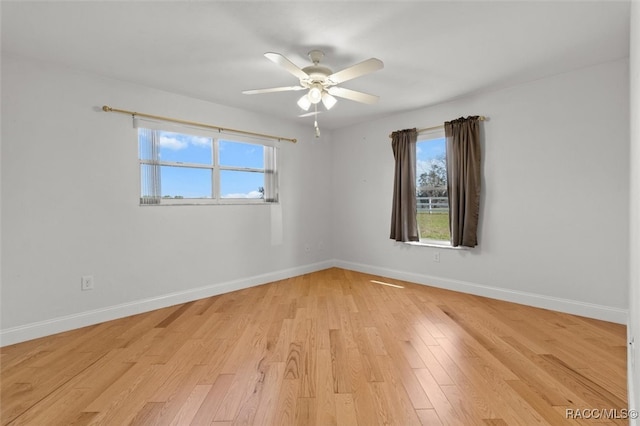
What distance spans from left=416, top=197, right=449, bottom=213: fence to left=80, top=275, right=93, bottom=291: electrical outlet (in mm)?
4011

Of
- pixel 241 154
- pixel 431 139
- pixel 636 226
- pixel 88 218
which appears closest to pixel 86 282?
pixel 88 218

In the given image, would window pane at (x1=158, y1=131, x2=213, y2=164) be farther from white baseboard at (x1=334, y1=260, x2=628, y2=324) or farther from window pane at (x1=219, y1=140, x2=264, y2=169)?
white baseboard at (x1=334, y1=260, x2=628, y2=324)

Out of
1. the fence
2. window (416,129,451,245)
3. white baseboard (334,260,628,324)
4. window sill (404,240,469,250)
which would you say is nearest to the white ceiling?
window (416,129,451,245)

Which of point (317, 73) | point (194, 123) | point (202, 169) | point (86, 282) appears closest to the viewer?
point (317, 73)

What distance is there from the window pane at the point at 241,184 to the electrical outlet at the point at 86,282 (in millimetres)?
1660

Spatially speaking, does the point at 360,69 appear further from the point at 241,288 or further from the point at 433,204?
the point at 241,288

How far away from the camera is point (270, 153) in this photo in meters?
4.48

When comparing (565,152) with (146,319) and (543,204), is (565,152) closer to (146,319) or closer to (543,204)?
(543,204)

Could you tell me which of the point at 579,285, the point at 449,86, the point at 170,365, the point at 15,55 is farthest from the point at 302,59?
the point at 579,285

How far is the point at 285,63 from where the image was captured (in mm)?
2137

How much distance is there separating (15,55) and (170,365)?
2.89 m

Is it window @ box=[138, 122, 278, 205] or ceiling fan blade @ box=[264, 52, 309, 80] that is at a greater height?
ceiling fan blade @ box=[264, 52, 309, 80]

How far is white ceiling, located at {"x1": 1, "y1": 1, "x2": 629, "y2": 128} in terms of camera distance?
1979 millimetres

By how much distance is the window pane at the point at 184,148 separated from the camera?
3.47m
